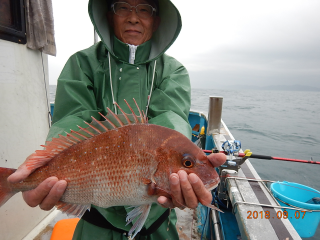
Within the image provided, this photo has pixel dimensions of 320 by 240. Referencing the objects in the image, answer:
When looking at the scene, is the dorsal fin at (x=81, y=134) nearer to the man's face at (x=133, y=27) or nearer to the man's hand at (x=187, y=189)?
the man's hand at (x=187, y=189)

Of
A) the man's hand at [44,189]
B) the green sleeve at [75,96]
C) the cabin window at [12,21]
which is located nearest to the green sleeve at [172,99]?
the green sleeve at [75,96]

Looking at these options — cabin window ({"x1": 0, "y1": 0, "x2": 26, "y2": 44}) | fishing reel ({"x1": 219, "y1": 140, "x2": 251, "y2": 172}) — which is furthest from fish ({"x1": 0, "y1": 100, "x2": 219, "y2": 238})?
cabin window ({"x1": 0, "y1": 0, "x2": 26, "y2": 44})

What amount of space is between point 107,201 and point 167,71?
1.53 meters

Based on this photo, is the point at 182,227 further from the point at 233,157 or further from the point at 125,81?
the point at 125,81

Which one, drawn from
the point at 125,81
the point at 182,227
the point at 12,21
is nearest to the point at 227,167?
the point at 182,227

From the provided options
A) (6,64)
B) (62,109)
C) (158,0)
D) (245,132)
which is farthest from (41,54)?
(245,132)

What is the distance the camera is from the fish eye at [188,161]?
1.48 meters

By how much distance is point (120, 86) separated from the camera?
2.13 metres

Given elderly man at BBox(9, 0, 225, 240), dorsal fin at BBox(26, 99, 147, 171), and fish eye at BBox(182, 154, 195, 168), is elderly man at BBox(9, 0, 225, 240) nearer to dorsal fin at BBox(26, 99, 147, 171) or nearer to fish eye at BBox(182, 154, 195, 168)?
dorsal fin at BBox(26, 99, 147, 171)

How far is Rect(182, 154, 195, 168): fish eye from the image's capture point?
58.1 inches

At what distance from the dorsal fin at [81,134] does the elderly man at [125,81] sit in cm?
13

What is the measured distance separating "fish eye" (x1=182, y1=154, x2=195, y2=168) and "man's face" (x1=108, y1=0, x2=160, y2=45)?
1.50m

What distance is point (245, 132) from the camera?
669 inches

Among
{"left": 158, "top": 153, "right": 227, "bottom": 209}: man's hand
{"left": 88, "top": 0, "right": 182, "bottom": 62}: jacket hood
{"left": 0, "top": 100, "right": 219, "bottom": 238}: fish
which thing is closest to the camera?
{"left": 158, "top": 153, "right": 227, "bottom": 209}: man's hand
